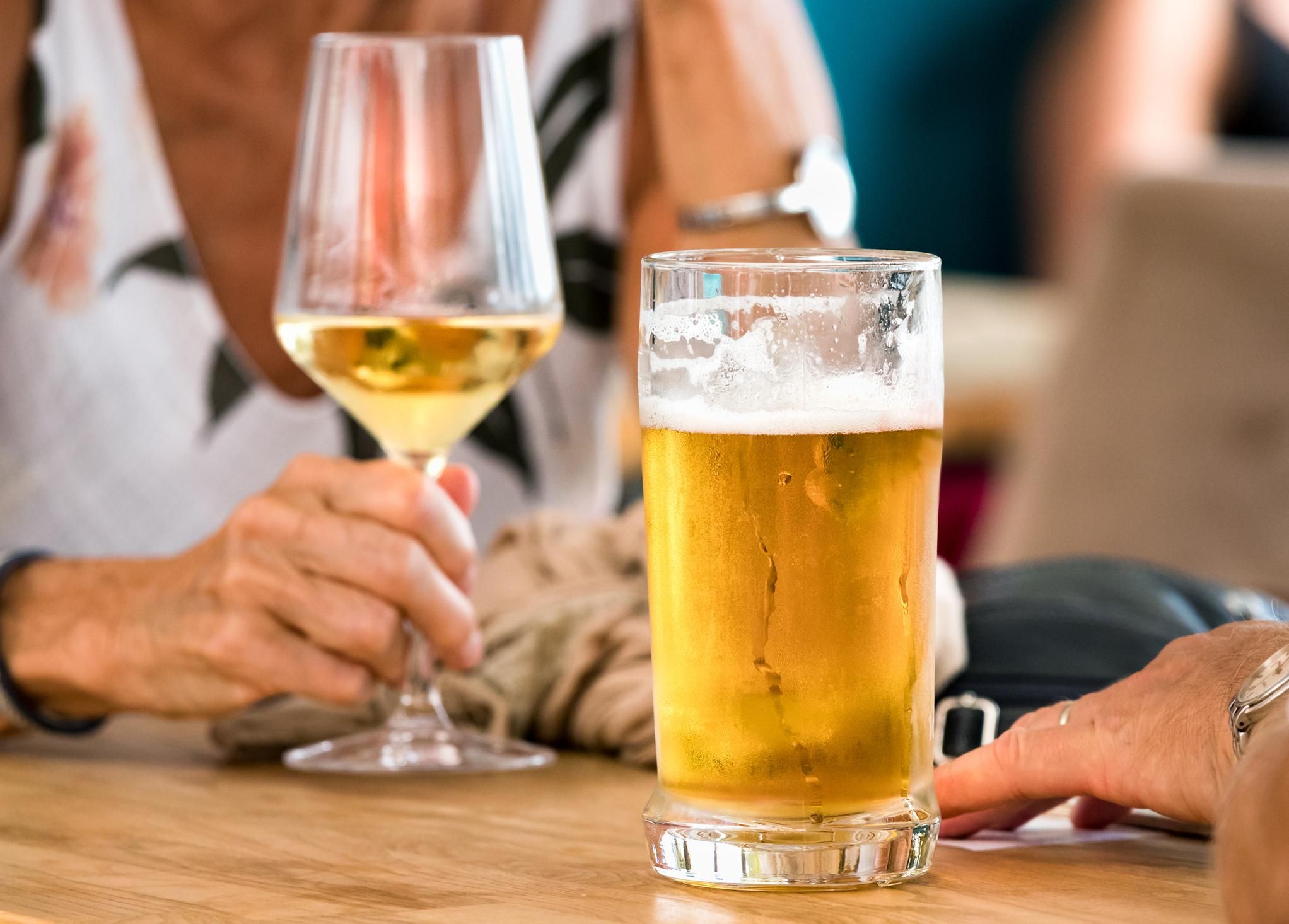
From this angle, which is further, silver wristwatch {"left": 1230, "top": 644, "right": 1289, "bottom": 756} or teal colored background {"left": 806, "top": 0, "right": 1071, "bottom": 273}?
teal colored background {"left": 806, "top": 0, "right": 1071, "bottom": 273}

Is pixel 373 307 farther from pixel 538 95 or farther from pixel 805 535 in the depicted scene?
pixel 538 95

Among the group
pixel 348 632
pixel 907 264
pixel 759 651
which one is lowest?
pixel 348 632

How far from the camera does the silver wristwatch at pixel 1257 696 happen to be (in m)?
0.58

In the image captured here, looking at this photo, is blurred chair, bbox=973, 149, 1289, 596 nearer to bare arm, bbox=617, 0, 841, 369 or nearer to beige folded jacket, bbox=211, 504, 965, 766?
bare arm, bbox=617, 0, 841, 369

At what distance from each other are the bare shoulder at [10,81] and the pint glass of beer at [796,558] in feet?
3.15

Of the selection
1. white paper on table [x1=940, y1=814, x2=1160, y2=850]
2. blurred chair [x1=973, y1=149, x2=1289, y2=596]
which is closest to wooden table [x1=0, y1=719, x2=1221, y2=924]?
white paper on table [x1=940, y1=814, x2=1160, y2=850]

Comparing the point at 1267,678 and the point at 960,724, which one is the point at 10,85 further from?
the point at 1267,678

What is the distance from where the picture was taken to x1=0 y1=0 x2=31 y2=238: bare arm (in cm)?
142

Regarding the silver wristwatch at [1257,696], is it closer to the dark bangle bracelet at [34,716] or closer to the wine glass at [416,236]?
the wine glass at [416,236]

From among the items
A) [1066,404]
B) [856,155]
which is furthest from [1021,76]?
[1066,404]

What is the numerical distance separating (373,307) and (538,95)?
30.0 inches

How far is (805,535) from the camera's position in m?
0.61

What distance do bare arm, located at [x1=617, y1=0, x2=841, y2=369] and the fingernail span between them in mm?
602

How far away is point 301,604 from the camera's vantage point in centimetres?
93
